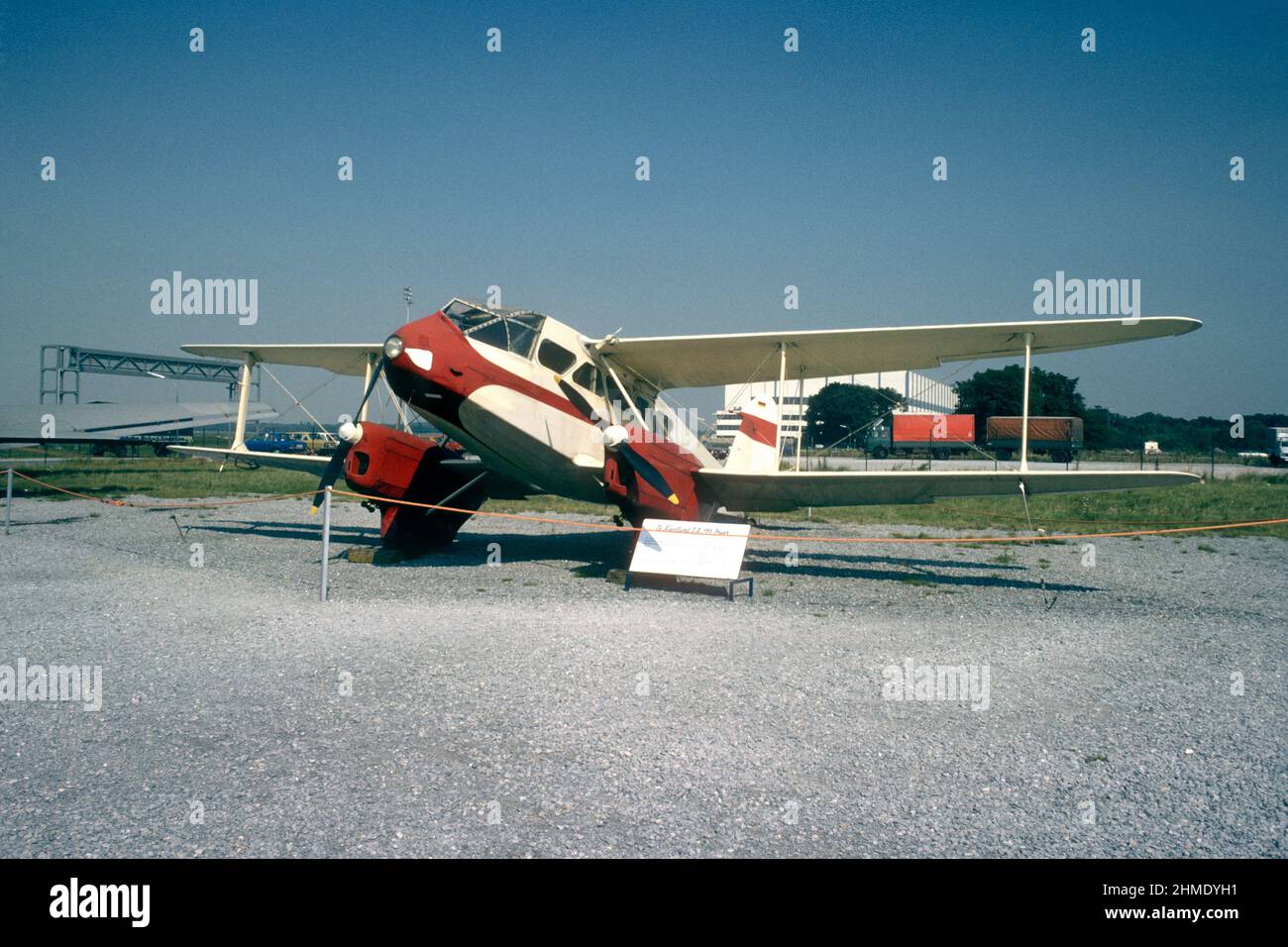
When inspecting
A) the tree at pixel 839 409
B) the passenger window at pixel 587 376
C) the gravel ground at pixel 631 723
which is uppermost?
the tree at pixel 839 409

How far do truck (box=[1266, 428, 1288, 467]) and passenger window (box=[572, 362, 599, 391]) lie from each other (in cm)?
6968

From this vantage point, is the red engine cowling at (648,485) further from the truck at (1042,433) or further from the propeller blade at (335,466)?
the truck at (1042,433)

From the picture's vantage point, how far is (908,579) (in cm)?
1217

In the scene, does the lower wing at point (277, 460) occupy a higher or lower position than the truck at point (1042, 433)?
lower

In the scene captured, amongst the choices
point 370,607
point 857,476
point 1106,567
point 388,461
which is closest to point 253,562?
point 388,461

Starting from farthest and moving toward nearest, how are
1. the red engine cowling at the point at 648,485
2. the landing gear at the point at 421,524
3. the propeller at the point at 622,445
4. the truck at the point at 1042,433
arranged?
the truck at the point at 1042,433 → the landing gear at the point at 421,524 → the red engine cowling at the point at 648,485 → the propeller at the point at 622,445

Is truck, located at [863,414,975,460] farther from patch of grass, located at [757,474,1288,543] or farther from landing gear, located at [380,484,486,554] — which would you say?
landing gear, located at [380,484,486,554]

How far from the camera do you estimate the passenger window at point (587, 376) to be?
41.4ft

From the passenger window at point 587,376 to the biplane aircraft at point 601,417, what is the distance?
35 millimetres

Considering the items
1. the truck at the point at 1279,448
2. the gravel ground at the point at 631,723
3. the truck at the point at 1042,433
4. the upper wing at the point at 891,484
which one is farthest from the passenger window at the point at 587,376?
the truck at the point at 1279,448

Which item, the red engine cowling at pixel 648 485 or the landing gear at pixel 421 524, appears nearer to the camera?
the red engine cowling at pixel 648 485

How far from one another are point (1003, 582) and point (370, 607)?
9664 millimetres

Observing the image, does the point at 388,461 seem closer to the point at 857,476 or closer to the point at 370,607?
the point at 370,607

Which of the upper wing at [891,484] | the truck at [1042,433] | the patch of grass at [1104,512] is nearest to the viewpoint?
the upper wing at [891,484]
